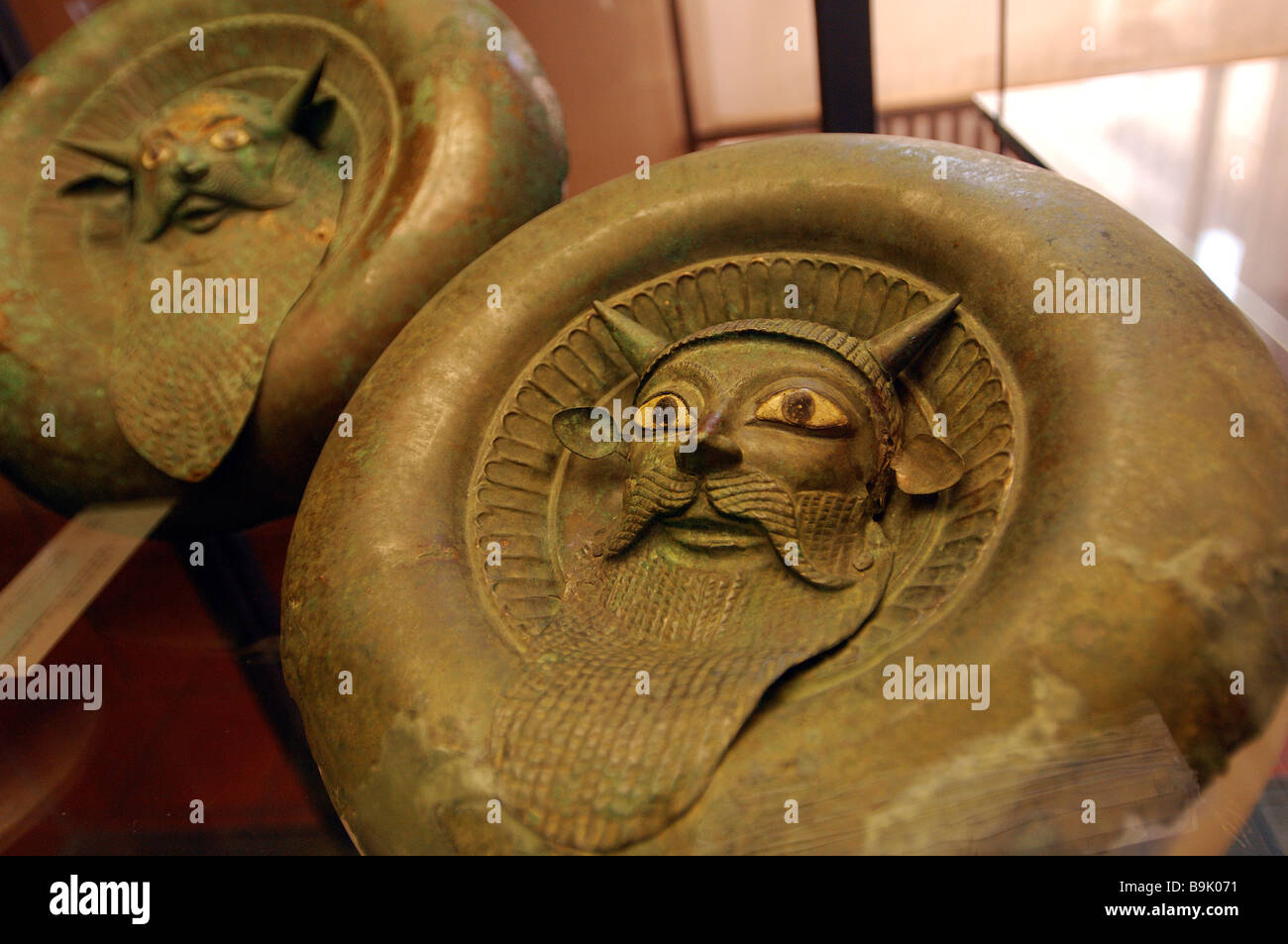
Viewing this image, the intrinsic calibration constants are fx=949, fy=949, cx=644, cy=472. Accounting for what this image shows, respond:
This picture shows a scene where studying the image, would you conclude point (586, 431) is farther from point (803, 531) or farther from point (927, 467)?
point (927, 467)

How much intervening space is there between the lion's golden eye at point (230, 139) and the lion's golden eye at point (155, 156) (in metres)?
0.10

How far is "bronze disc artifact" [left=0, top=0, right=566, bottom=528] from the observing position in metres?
1.99

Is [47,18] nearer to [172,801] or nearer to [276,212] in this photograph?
[276,212]

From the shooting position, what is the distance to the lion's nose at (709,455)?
1.36 meters

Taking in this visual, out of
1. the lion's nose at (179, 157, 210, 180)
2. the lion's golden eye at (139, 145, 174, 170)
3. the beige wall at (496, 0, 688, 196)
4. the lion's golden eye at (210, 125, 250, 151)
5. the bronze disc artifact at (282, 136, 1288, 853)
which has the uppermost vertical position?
the beige wall at (496, 0, 688, 196)

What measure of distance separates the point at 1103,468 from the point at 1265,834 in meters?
0.49

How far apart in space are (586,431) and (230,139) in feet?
4.04

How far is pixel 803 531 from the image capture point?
1.41 metres

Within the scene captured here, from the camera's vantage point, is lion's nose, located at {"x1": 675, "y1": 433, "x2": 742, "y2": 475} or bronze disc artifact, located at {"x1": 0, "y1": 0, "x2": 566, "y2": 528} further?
bronze disc artifact, located at {"x1": 0, "y1": 0, "x2": 566, "y2": 528}

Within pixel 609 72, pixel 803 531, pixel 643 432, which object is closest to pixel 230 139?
pixel 609 72

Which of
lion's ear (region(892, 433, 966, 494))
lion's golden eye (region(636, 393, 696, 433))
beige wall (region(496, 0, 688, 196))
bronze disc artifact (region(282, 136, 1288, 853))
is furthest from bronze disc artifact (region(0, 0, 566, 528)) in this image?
lion's ear (region(892, 433, 966, 494))

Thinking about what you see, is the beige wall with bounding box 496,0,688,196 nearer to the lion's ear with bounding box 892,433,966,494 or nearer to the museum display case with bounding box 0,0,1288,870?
the museum display case with bounding box 0,0,1288,870

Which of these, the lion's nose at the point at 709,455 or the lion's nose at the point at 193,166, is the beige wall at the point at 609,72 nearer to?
the lion's nose at the point at 193,166
